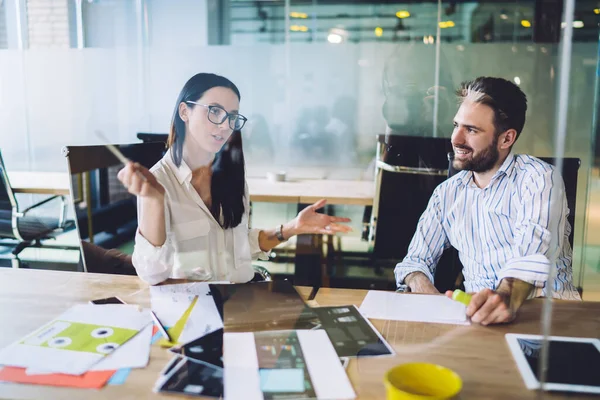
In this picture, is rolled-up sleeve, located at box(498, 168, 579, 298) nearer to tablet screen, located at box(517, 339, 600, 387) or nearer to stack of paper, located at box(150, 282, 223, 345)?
tablet screen, located at box(517, 339, 600, 387)

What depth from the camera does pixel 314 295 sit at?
4.39 feet

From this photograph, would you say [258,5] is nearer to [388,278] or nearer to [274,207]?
[274,207]

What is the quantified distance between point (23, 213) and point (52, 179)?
0.99ft

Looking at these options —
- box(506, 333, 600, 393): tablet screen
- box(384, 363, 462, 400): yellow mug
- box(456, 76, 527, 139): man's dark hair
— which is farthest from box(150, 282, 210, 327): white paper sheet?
box(456, 76, 527, 139): man's dark hair

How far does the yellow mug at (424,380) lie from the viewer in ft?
2.83

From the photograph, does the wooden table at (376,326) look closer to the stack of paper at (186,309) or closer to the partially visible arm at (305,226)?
the stack of paper at (186,309)

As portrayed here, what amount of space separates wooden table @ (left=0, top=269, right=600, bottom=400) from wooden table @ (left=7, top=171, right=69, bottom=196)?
501mm

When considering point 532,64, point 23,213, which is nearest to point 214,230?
point 23,213

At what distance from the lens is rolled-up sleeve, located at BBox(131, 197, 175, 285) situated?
4.83ft

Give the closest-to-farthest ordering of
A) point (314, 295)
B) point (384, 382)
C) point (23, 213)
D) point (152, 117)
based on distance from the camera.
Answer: point (384, 382)
point (314, 295)
point (152, 117)
point (23, 213)

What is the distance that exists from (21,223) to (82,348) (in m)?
1.33

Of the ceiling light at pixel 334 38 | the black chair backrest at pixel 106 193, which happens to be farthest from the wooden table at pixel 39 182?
the ceiling light at pixel 334 38

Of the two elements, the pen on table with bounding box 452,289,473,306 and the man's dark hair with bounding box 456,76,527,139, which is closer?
the pen on table with bounding box 452,289,473,306

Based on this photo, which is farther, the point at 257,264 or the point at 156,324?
the point at 257,264
